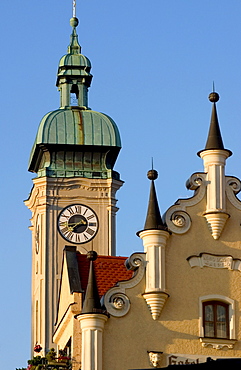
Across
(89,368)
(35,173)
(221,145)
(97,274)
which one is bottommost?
(89,368)

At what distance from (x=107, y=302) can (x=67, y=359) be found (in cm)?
271

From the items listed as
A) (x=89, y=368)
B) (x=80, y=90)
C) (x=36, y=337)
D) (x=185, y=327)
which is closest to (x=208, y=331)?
(x=185, y=327)

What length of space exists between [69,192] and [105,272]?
34.2 m

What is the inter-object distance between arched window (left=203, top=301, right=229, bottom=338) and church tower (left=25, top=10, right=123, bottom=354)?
35753 millimetres

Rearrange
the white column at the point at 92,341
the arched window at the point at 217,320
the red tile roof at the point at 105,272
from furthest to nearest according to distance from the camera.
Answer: the red tile roof at the point at 105,272
the arched window at the point at 217,320
the white column at the point at 92,341

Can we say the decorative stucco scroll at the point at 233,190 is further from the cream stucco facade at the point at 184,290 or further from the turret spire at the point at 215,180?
the turret spire at the point at 215,180

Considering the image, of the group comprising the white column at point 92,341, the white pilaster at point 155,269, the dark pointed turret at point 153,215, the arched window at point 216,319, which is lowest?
the white column at point 92,341

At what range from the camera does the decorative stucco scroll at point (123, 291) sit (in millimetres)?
41062

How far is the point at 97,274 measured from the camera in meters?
45.3

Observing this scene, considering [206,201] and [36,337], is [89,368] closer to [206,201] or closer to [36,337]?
[206,201]

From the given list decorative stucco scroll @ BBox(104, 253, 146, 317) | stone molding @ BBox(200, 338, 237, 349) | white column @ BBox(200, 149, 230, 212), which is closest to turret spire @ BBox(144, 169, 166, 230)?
decorative stucco scroll @ BBox(104, 253, 146, 317)

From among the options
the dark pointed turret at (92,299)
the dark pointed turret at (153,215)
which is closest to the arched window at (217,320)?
the dark pointed turret at (153,215)

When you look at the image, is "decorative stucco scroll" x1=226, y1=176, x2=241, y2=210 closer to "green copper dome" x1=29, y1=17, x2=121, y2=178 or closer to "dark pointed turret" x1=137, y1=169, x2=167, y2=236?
"dark pointed turret" x1=137, y1=169, x2=167, y2=236

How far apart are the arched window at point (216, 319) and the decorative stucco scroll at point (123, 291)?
2136 millimetres
